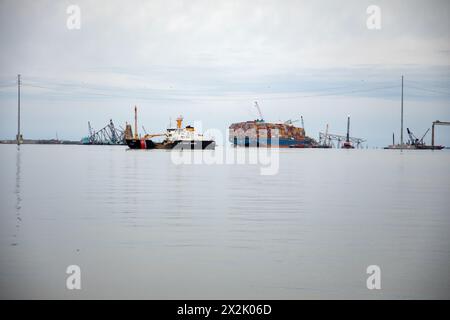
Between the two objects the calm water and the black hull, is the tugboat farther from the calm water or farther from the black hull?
the calm water

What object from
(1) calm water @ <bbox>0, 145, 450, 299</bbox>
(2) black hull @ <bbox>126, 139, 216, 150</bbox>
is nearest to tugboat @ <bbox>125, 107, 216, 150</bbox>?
(2) black hull @ <bbox>126, 139, 216, 150</bbox>

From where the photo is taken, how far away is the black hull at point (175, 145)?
400ft

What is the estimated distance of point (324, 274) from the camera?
1030cm

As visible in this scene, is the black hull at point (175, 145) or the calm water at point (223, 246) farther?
the black hull at point (175, 145)

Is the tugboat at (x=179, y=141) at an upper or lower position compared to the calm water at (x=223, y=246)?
upper

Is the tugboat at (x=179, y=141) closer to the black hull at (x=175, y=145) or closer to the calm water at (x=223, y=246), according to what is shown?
the black hull at (x=175, y=145)

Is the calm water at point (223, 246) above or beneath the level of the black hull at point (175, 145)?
beneath

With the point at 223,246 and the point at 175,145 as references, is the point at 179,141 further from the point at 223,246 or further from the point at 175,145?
the point at 223,246

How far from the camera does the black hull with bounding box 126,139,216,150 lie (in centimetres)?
12200

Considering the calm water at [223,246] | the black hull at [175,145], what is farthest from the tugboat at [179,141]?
the calm water at [223,246]

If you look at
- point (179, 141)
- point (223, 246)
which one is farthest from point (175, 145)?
point (223, 246)
